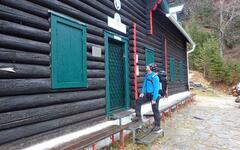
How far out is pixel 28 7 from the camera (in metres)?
4.75

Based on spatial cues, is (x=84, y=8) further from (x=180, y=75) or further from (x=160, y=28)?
(x=180, y=75)

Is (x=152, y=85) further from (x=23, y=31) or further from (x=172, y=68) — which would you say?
(x=172, y=68)

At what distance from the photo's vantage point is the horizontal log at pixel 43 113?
426cm

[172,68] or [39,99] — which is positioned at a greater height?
[172,68]

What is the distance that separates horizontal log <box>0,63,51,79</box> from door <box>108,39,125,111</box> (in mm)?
3258

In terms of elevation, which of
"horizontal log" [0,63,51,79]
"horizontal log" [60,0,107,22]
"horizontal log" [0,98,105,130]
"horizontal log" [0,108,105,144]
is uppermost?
A: "horizontal log" [60,0,107,22]

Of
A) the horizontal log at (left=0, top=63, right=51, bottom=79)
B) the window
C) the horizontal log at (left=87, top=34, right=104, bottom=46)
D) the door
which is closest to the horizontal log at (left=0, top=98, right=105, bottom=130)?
the horizontal log at (left=0, top=63, right=51, bottom=79)

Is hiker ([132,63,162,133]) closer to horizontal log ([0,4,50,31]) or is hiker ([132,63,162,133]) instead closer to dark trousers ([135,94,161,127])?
dark trousers ([135,94,161,127])

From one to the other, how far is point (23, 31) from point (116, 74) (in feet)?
14.0

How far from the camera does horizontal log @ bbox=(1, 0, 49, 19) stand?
174 inches

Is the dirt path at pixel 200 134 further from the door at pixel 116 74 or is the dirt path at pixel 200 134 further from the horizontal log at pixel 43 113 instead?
the horizontal log at pixel 43 113

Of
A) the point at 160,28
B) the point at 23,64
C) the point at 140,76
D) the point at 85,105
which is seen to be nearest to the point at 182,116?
the point at 140,76

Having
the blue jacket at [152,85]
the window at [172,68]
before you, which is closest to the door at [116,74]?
the blue jacket at [152,85]

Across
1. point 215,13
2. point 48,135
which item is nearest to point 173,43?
point 48,135
